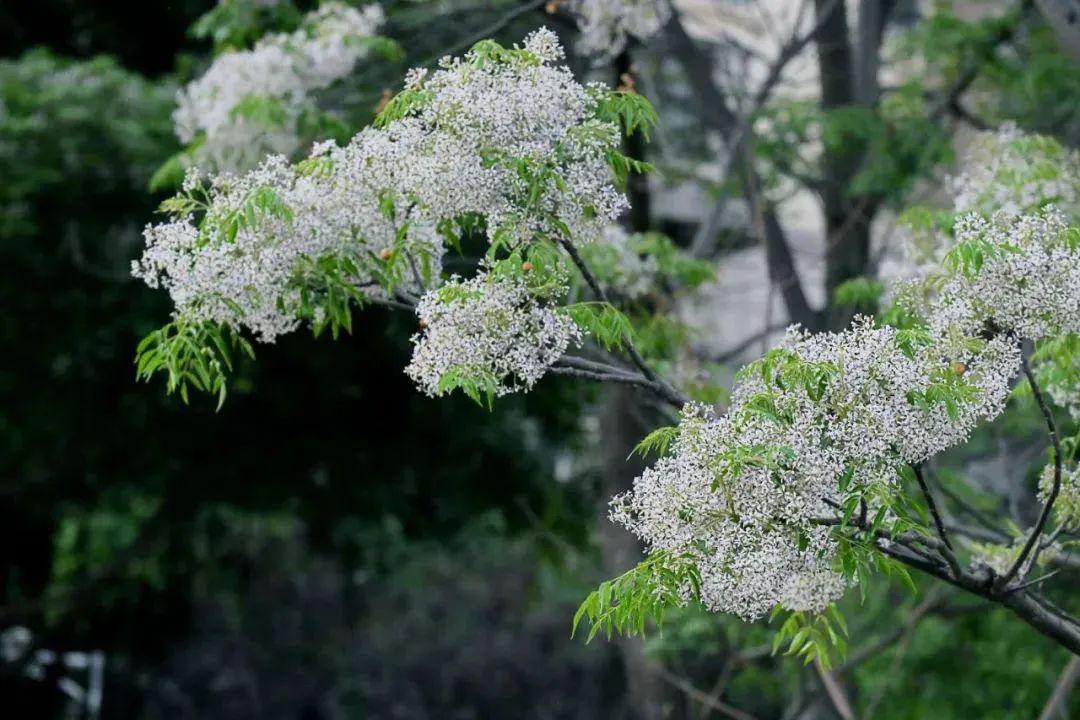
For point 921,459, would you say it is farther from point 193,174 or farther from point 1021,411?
point 1021,411

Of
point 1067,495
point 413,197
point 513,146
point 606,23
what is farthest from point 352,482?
point 1067,495

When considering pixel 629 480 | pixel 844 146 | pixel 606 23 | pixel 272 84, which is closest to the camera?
pixel 272 84

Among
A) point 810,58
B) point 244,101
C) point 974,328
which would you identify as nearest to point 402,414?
point 810,58

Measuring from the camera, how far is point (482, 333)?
4.19 metres

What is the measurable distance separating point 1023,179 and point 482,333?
Result: 314 cm

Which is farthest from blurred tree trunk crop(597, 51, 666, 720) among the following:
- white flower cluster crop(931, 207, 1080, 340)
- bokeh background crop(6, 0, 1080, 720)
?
white flower cluster crop(931, 207, 1080, 340)

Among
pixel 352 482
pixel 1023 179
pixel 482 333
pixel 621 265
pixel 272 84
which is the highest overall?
pixel 272 84

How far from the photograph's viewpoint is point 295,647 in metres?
17.2

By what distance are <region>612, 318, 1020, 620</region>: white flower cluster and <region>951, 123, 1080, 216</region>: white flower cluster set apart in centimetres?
245

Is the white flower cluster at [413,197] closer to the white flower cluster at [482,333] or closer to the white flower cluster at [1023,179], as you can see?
the white flower cluster at [482,333]

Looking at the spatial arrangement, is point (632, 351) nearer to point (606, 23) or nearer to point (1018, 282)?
point (1018, 282)

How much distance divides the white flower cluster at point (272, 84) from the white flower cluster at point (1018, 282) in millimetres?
3970

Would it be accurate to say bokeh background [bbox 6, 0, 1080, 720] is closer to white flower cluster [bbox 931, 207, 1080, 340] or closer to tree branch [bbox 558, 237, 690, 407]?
tree branch [bbox 558, 237, 690, 407]

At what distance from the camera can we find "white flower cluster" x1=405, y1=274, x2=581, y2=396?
4.15 metres
